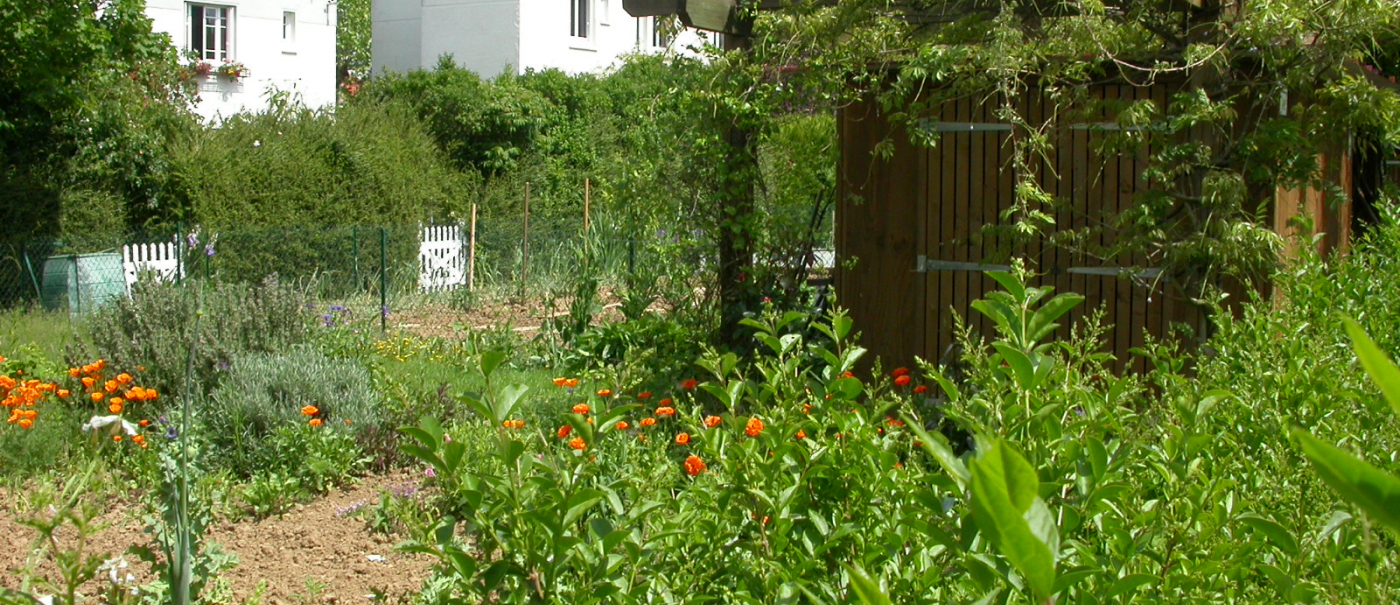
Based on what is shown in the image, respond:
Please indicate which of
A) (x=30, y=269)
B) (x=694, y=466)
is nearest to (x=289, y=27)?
(x=30, y=269)

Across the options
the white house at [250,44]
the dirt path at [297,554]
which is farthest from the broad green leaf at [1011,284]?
the white house at [250,44]

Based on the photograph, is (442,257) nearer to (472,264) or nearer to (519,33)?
(472,264)

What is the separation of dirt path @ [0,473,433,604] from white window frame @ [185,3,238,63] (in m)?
18.3

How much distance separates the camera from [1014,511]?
580 mm

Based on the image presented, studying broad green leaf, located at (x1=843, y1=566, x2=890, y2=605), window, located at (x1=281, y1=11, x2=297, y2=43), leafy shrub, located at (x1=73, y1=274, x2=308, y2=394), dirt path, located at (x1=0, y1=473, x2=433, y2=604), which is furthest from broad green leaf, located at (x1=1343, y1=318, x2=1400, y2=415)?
window, located at (x1=281, y1=11, x2=297, y2=43)

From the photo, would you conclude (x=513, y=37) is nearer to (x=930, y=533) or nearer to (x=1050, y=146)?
(x=1050, y=146)

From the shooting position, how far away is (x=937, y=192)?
6.22 m

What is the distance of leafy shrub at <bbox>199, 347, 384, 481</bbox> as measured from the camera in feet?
18.1

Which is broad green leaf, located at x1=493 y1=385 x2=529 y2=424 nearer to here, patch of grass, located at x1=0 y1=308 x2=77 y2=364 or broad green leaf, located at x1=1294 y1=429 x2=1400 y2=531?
broad green leaf, located at x1=1294 y1=429 x2=1400 y2=531

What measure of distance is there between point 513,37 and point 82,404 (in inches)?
771

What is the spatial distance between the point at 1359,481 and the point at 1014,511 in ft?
0.48

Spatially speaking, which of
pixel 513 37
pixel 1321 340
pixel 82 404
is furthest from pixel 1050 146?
pixel 513 37

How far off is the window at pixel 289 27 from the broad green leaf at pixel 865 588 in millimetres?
24268

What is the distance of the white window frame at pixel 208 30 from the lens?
2188 centimetres
